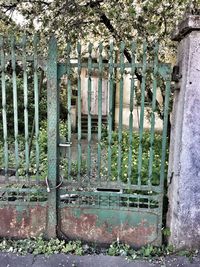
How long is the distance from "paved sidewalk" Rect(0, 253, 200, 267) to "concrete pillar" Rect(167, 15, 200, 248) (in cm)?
22

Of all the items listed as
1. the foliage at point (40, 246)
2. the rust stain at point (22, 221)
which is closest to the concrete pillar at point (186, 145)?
the foliage at point (40, 246)

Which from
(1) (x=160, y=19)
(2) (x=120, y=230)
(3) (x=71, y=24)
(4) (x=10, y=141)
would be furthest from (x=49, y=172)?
(4) (x=10, y=141)

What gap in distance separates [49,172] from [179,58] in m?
1.90

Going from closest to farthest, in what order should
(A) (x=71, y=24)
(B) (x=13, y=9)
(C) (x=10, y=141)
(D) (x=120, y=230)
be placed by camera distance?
1. (D) (x=120, y=230)
2. (A) (x=71, y=24)
3. (B) (x=13, y=9)
4. (C) (x=10, y=141)

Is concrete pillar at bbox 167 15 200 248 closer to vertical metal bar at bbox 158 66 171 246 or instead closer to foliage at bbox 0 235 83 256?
vertical metal bar at bbox 158 66 171 246

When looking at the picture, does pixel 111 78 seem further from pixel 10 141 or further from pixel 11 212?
pixel 10 141

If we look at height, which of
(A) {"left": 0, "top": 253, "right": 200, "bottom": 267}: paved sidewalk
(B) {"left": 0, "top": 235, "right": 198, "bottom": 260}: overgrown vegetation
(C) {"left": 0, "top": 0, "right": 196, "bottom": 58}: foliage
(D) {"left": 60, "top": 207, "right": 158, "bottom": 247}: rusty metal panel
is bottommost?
(A) {"left": 0, "top": 253, "right": 200, "bottom": 267}: paved sidewalk

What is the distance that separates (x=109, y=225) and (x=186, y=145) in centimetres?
126

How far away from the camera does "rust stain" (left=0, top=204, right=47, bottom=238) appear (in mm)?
3846

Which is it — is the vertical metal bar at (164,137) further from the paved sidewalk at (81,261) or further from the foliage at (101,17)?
the foliage at (101,17)

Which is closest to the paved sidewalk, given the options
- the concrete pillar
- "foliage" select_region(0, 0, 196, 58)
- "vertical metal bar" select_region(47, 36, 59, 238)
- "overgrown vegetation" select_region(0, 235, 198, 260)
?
"overgrown vegetation" select_region(0, 235, 198, 260)

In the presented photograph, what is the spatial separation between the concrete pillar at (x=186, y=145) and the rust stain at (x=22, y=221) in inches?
58.0

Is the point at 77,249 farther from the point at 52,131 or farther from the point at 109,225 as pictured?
the point at 52,131

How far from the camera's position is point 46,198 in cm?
401
